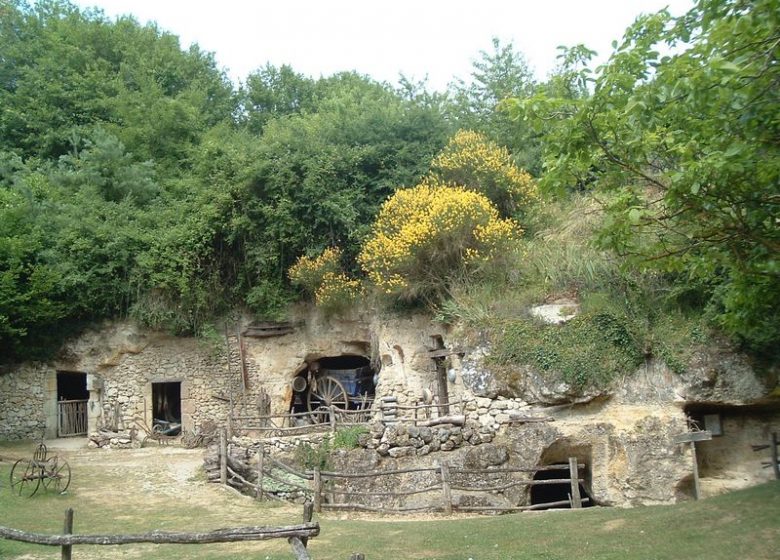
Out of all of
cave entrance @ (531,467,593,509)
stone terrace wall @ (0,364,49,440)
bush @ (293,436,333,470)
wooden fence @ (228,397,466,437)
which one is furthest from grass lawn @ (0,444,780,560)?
stone terrace wall @ (0,364,49,440)

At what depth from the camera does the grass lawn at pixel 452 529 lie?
9078mm

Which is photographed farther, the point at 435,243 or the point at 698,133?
the point at 435,243

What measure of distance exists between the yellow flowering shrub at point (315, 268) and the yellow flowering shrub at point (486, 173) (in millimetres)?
3902

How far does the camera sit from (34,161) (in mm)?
24625

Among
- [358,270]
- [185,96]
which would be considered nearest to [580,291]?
[358,270]

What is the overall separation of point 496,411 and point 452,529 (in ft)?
16.0

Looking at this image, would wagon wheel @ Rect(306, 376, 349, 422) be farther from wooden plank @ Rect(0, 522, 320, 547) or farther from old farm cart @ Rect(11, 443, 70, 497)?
wooden plank @ Rect(0, 522, 320, 547)

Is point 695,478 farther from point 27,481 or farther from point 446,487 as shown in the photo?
point 27,481

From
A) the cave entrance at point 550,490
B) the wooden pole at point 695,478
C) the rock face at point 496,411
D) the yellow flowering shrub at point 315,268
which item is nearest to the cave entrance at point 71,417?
the rock face at point 496,411

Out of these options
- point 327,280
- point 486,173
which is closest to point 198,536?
point 327,280

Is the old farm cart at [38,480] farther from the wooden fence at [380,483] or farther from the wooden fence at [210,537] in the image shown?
the wooden fence at [210,537]

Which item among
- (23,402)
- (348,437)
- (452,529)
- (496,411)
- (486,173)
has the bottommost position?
(452,529)

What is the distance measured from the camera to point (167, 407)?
22.9 meters

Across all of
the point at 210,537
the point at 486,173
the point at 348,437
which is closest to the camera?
the point at 210,537
